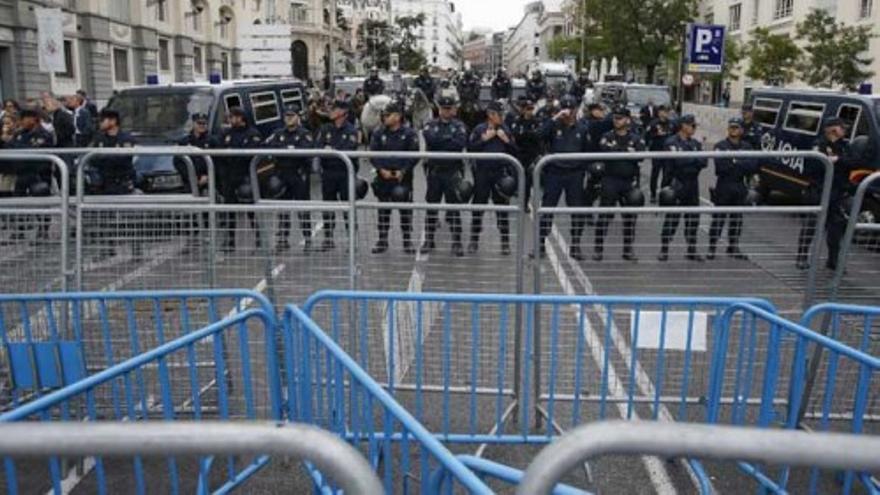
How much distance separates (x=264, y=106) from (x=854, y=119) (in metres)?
9.16

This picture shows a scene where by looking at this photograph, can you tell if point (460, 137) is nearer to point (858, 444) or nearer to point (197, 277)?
point (197, 277)

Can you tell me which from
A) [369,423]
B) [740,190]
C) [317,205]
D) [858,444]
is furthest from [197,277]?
[740,190]

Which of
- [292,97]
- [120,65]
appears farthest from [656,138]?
[120,65]

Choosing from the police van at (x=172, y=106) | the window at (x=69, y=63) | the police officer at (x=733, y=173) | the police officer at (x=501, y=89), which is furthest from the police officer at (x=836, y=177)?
the window at (x=69, y=63)

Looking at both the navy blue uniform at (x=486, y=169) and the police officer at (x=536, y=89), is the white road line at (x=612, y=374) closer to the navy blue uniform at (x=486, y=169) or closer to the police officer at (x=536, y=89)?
the navy blue uniform at (x=486, y=169)

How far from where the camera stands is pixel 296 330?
351cm

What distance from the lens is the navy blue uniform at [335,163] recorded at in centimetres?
903

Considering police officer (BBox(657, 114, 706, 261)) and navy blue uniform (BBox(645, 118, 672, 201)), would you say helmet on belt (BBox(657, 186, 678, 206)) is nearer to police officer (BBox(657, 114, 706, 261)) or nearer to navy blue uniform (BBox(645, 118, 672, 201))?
police officer (BBox(657, 114, 706, 261))

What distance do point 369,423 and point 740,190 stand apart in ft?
23.0

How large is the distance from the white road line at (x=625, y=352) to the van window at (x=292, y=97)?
9.26 meters

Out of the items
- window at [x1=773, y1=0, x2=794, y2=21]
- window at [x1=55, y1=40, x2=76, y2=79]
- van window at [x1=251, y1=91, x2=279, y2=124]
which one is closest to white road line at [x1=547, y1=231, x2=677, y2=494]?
van window at [x1=251, y1=91, x2=279, y2=124]

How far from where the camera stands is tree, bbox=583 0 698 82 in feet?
127

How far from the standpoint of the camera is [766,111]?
12.2 m

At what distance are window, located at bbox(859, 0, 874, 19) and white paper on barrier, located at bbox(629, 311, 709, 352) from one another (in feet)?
106
